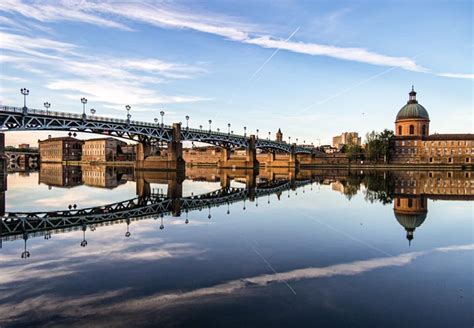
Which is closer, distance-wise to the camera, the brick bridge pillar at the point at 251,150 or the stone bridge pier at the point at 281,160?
the brick bridge pillar at the point at 251,150

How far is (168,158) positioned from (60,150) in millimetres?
108529

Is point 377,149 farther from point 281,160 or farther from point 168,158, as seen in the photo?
point 168,158

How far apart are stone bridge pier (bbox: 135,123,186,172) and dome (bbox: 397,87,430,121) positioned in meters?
92.4

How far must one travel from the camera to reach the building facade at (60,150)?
6895 inches

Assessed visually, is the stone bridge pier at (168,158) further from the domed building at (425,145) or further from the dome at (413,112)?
the dome at (413,112)

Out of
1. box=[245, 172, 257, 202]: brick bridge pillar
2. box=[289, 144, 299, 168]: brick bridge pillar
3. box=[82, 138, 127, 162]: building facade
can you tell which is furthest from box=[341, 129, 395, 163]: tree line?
box=[82, 138, 127, 162]: building facade

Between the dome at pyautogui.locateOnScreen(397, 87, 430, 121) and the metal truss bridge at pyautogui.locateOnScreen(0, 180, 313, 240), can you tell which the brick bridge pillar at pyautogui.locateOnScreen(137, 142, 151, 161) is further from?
the dome at pyautogui.locateOnScreen(397, 87, 430, 121)

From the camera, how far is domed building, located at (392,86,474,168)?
133 metres

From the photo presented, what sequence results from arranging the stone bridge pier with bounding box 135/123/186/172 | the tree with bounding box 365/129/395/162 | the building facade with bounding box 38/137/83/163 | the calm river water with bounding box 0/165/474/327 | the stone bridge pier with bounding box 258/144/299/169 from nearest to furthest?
the calm river water with bounding box 0/165/474/327, the stone bridge pier with bounding box 135/123/186/172, the tree with bounding box 365/129/395/162, the stone bridge pier with bounding box 258/144/299/169, the building facade with bounding box 38/137/83/163

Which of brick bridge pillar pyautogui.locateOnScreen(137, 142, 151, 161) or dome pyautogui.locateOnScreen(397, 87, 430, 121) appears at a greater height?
dome pyautogui.locateOnScreen(397, 87, 430, 121)

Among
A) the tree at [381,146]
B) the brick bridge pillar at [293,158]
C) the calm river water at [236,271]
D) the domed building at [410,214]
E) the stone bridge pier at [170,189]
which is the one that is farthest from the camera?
the brick bridge pillar at [293,158]

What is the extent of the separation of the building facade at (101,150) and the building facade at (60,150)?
621 cm

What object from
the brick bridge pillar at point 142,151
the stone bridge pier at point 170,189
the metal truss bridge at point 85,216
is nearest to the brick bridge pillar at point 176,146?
the brick bridge pillar at point 142,151

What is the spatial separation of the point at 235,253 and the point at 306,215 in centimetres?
1088
